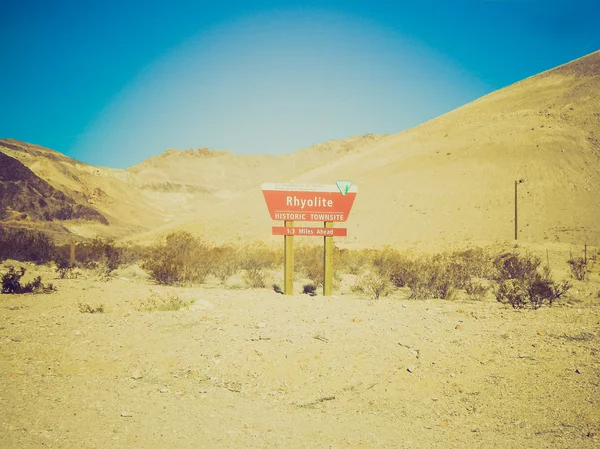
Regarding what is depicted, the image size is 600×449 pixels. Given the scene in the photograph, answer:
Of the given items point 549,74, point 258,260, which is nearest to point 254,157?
point 549,74

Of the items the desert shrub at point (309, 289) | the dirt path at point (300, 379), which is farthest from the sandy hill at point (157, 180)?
the dirt path at point (300, 379)

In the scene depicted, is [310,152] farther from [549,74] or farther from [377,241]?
[377,241]

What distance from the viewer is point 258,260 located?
734 inches

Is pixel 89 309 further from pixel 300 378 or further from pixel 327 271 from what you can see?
pixel 327 271

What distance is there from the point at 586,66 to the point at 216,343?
73.9m

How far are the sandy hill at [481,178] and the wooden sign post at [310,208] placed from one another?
23389mm

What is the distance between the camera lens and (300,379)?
6.01 meters

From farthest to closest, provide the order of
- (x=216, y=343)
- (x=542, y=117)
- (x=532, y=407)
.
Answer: (x=542, y=117) < (x=216, y=343) < (x=532, y=407)

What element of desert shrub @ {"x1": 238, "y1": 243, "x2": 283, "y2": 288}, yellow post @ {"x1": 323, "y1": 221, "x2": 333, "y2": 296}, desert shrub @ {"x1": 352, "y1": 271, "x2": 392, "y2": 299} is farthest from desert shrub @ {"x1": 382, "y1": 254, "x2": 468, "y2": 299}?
desert shrub @ {"x1": 238, "y1": 243, "x2": 283, "y2": 288}

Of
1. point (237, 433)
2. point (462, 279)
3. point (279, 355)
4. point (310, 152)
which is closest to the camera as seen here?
point (237, 433)

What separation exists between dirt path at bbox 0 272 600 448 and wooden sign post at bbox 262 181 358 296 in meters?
3.44

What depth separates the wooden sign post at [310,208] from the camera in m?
12.2

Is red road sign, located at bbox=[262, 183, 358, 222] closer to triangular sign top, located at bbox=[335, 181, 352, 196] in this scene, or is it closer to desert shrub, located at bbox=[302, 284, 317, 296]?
triangular sign top, located at bbox=[335, 181, 352, 196]

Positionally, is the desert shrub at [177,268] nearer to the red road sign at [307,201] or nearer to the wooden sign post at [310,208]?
the wooden sign post at [310,208]
